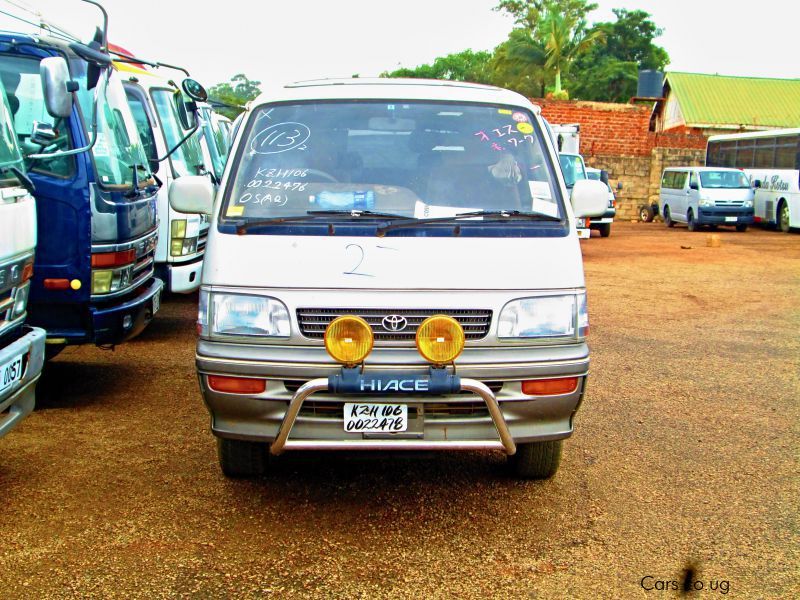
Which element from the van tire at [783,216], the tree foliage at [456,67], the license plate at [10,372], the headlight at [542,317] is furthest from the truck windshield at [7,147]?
the tree foliage at [456,67]

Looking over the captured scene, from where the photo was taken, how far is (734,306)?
11.8 metres

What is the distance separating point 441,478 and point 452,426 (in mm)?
889

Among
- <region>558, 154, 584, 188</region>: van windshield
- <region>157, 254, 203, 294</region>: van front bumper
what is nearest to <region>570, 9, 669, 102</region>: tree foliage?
<region>558, 154, 584, 188</region>: van windshield

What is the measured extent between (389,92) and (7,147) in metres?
1.99

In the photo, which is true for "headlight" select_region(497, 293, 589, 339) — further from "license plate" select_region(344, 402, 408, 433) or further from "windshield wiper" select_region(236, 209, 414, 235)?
"windshield wiper" select_region(236, 209, 414, 235)

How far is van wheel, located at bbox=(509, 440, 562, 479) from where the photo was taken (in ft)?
15.4

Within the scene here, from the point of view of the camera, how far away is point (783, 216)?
2652 cm

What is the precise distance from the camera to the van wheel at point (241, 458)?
15.3ft

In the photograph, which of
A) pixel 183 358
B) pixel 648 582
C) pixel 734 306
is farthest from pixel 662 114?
pixel 648 582

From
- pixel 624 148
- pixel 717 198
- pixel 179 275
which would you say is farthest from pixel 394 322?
pixel 624 148

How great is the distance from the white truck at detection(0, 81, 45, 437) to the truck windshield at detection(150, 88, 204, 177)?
469 centimetres

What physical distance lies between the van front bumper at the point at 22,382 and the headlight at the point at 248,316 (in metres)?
0.98

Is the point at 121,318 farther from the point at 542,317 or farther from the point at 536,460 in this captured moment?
the point at 542,317

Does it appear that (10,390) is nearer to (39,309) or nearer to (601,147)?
(39,309)
